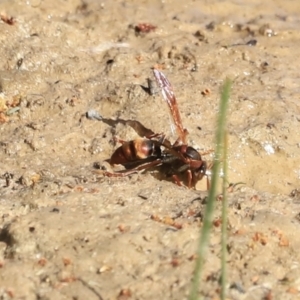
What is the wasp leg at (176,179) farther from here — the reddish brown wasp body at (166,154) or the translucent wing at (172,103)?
the translucent wing at (172,103)

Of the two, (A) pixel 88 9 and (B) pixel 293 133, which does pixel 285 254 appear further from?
(A) pixel 88 9

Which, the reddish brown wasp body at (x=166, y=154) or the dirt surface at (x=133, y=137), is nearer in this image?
the dirt surface at (x=133, y=137)

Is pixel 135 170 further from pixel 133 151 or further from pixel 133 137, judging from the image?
pixel 133 137

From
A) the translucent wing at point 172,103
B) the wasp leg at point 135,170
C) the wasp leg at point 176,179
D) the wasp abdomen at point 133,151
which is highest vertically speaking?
the translucent wing at point 172,103

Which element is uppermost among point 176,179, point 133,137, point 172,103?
point 172,103

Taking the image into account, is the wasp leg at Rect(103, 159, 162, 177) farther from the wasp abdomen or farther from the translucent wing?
the translucent wing

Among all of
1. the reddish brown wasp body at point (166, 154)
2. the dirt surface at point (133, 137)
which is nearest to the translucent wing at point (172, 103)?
the reddish brown wasp body at point (166, 154)

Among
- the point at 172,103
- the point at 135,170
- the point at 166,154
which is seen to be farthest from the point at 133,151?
the point at 172,103
